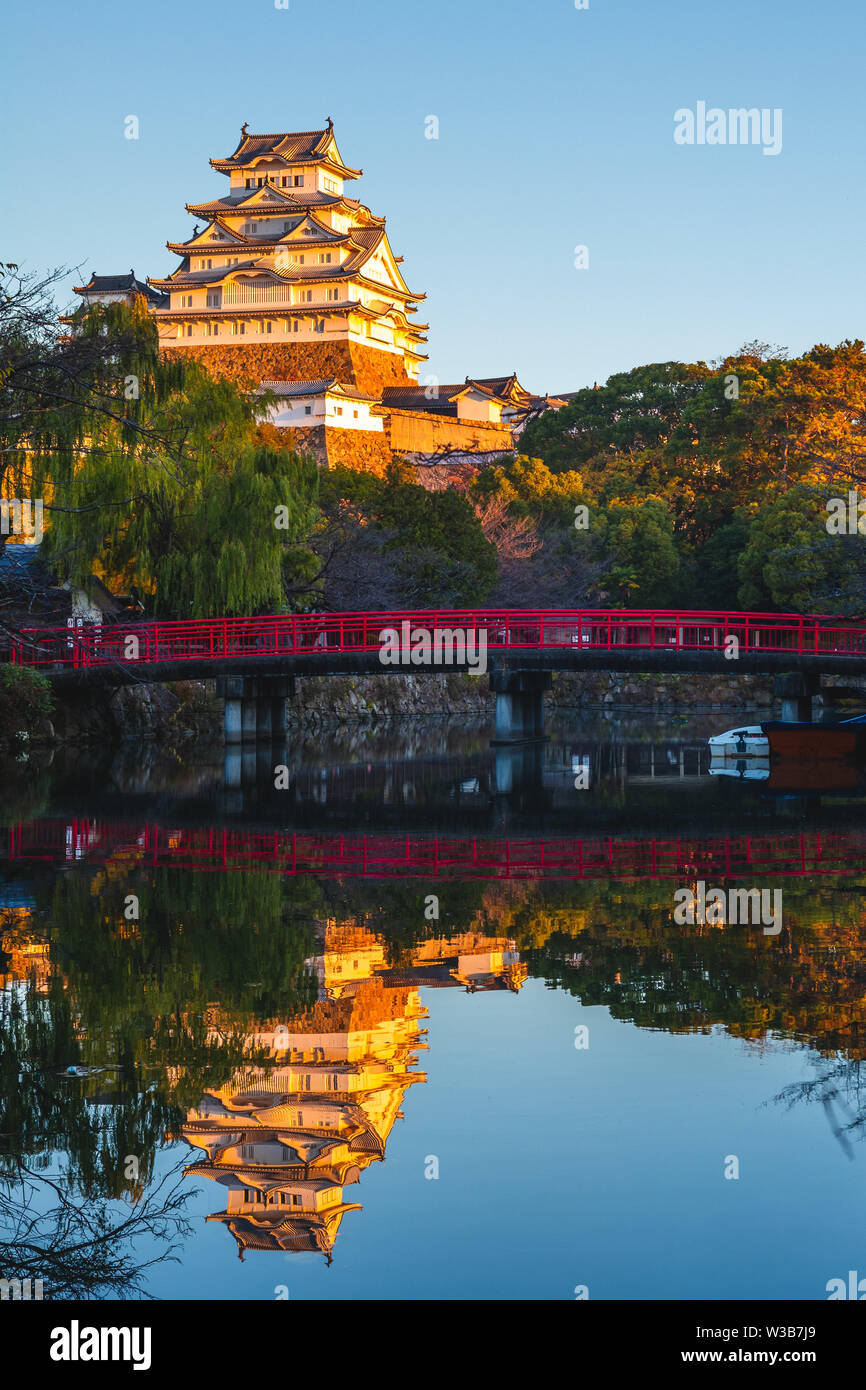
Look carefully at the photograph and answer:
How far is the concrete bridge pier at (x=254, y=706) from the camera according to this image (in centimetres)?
2812

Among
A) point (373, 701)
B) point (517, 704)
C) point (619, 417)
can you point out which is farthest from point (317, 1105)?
point (619, 417)

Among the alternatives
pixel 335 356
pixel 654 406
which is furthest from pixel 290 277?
pixel 654 406

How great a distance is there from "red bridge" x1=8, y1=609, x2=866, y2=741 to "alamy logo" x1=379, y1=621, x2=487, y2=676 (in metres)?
0.02

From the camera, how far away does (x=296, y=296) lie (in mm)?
61031

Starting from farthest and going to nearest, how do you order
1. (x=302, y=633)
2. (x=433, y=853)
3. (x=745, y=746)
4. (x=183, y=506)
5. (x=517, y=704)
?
1. (x=517, y=704)
2. (x=183, y=506)
3. (x=745, y=746)
4. (x=302, y=633)
5. (x=433, y=853)

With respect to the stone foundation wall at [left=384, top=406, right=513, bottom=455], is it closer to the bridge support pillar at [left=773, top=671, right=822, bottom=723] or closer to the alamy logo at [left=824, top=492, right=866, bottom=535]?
the alamy logo at [left=824, top=492, right=866, bottom=535]

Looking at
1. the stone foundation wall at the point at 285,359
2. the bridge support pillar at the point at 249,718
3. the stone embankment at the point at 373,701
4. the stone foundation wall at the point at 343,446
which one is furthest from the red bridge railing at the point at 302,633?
the stone foundation wall at the point at 285,359

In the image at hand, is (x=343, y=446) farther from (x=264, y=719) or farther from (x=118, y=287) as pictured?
(x=264, y=719)

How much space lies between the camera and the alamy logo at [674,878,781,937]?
1145cm

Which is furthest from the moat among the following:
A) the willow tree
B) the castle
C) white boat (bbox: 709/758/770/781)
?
the castle

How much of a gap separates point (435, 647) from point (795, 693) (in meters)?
A: 7.09

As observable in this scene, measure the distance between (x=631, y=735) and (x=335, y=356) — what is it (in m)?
29.8

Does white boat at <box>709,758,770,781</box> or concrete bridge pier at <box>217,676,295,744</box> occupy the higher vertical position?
concrete bridge pier at <box>217,676,295,744</box>
